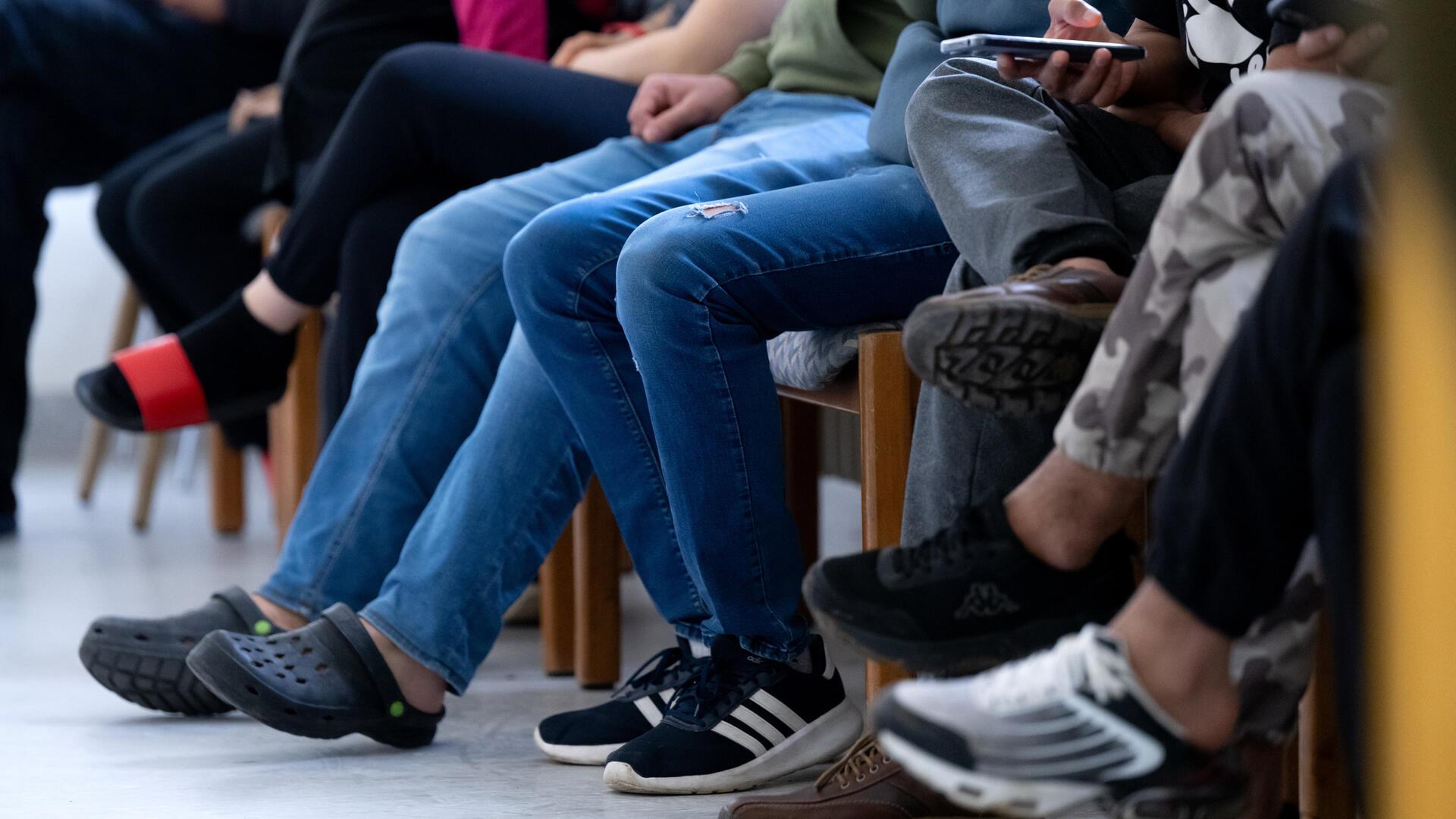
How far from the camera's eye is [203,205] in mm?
2432

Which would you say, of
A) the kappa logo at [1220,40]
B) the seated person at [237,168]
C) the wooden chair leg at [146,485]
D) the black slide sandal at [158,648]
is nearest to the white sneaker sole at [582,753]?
the black slide sandal at [158,648]

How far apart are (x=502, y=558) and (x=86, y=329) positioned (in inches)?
131

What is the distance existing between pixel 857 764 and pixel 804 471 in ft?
2.73

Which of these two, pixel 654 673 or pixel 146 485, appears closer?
pixel 654 673

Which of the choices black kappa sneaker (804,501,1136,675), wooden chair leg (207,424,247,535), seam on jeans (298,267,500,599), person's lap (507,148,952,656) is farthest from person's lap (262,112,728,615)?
wooden chair leg (207,424,247,535)

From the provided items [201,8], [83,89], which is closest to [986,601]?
[201,8]

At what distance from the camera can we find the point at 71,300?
412 cm

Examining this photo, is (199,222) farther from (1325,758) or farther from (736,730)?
(1325,758)

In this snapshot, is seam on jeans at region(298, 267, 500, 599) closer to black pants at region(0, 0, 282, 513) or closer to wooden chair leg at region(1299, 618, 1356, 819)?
wooden chair leg at region(1299, 618, 1356, 819)

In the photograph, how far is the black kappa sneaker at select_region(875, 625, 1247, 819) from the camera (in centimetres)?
65

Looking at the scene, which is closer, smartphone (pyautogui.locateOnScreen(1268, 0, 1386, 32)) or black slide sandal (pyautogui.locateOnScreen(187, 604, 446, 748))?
smartphone (pyautogui.locateOnScreen(1268, 0, 1386, 32))

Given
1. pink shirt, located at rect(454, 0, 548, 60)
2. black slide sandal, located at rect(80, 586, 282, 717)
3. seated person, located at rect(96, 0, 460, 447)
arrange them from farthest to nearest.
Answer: seated person, located at rect(96, 0, 460, 447), pink shirt, located at rect(454, 0, 548, 60), black slide sandal, located at rect(80, 586, 282, 717)

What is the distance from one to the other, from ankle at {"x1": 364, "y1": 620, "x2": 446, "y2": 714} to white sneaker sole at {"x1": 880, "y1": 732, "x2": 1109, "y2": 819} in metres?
0.66

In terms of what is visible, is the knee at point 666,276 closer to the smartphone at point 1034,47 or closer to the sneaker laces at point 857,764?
the smartphone at point 1034,47
